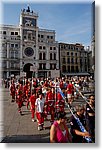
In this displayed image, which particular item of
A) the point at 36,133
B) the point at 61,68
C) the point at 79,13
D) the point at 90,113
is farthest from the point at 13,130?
Answer: the point at 61,68

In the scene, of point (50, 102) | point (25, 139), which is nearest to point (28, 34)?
point (50, 102)

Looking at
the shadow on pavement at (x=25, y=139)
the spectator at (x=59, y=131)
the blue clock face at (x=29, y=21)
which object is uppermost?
the blue clock face at (x=29, y=21)

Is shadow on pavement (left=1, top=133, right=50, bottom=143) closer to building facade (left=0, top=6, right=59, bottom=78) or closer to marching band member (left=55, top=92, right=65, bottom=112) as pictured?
building facade (left=0, top=6, right=59, bottom=78)

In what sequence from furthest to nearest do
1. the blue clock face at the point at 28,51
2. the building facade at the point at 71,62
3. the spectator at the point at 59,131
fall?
the building facade at the point at 71,62, the blue clock face at the point at 28,51, the spectator at the point at 59,131

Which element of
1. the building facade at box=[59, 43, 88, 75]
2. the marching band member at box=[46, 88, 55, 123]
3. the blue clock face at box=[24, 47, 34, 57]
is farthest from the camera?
the building facade at box=[59, 43, 88, 75]

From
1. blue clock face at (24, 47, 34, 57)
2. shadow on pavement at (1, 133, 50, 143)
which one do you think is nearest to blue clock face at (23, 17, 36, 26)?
blue clock face at (24, 47, 34, 57)

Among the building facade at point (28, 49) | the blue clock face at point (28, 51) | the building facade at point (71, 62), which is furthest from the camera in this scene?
the building facade at point (71, 62)

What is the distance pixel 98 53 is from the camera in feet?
9.52

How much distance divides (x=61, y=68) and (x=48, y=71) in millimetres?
605

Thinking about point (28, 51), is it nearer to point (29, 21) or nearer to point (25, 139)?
point (29, 21)

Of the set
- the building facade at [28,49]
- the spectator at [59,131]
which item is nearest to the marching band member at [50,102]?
the building facade at [28,49]

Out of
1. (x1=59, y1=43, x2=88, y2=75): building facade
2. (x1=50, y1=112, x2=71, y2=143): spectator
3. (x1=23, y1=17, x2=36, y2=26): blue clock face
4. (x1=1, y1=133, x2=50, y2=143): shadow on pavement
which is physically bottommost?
(x1=1, y1=133, x2=50, y2=143): shadow on pavement

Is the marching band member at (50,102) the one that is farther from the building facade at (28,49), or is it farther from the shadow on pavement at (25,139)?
the shadow on pavement at (25,139)

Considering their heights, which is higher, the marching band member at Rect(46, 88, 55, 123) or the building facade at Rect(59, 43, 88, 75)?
the building facade at Rect(59, 43, 88, 75)
